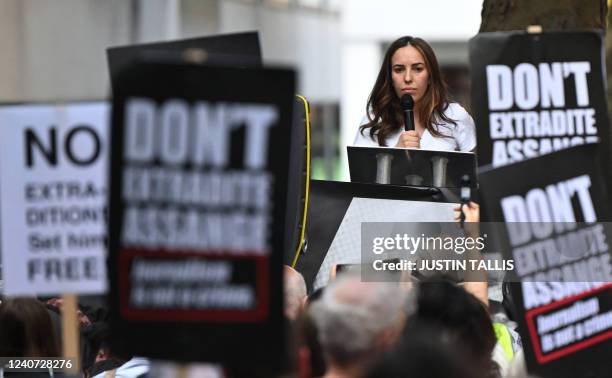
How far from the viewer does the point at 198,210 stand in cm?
460

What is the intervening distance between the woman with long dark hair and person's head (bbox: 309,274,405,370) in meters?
3.29

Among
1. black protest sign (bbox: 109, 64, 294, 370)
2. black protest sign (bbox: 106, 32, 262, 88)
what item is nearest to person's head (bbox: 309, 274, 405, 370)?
black protest sign (bbox: 109, 64, 294, 370)

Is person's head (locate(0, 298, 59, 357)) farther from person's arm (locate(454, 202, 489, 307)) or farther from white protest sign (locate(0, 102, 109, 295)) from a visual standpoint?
person's arm (locate(454, 202, 489, 307))

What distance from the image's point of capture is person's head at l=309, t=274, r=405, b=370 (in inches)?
182

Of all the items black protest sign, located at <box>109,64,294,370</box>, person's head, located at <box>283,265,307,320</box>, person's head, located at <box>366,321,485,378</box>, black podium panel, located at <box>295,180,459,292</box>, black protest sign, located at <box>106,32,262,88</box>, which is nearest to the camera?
person's head, located at <box>366,321,485,378</box>

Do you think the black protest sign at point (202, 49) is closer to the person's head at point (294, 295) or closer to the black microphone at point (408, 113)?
the person's head at point (294, 295)

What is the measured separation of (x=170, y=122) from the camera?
4.55 m

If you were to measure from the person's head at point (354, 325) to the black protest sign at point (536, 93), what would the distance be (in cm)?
101

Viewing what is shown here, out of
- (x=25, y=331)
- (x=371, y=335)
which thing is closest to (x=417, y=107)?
(x=25, y=331)

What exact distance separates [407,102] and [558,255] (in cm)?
269

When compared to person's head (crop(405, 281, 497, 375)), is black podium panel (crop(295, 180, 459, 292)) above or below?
above

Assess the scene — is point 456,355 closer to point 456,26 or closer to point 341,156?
point 456,26

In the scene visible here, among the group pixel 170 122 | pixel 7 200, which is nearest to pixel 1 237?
pixel 7 200

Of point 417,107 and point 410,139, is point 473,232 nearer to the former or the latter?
point 410,139
